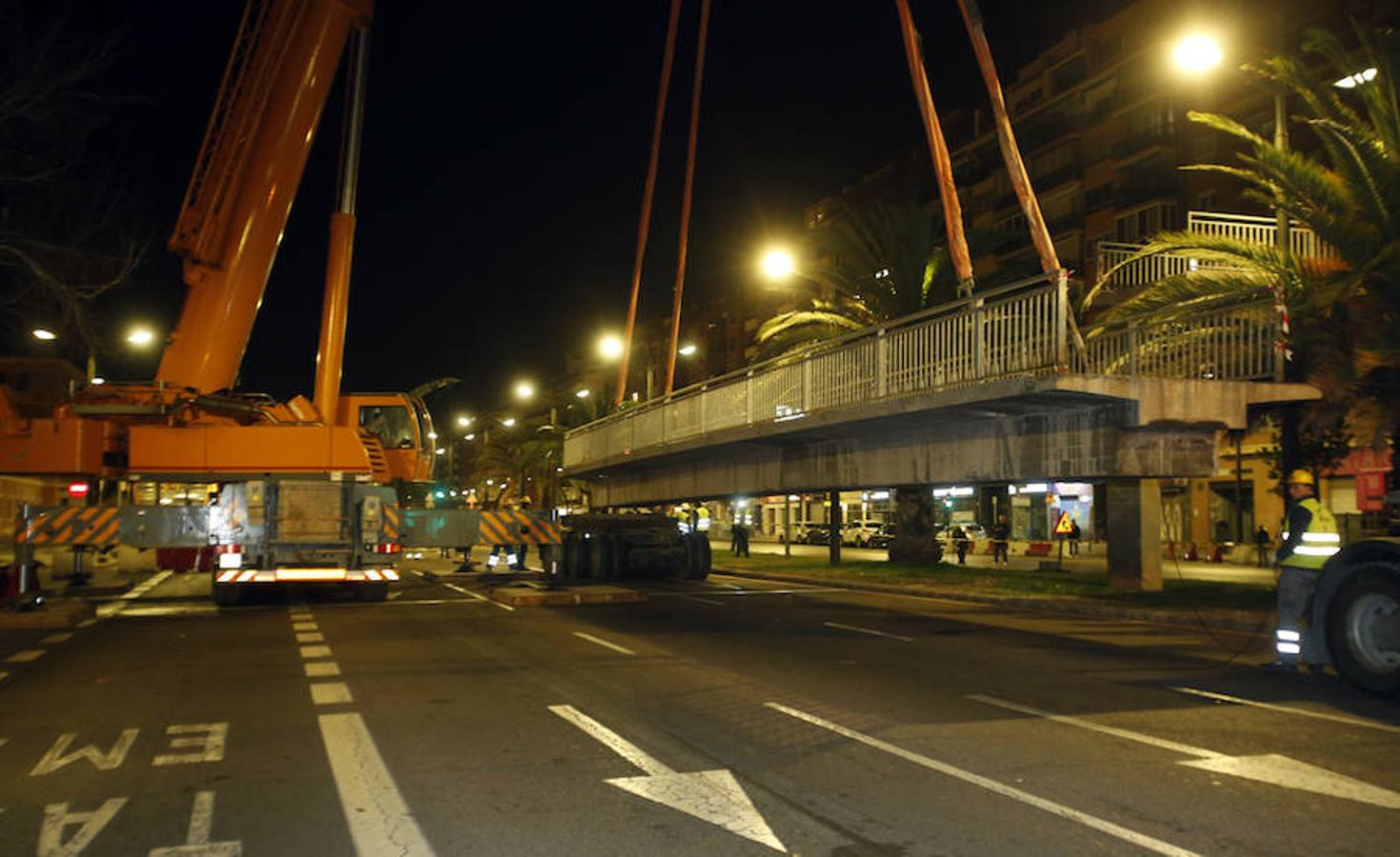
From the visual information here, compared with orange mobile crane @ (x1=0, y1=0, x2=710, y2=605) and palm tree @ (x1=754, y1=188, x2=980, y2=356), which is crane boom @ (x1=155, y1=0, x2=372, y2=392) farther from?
palm tree @ (x1=754, y1=188, x2=980, y2=356)

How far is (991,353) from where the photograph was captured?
1639 cm

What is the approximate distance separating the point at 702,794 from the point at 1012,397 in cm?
1038

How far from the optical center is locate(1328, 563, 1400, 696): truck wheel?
30.3 feet

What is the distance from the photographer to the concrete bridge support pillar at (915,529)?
30.5 metres

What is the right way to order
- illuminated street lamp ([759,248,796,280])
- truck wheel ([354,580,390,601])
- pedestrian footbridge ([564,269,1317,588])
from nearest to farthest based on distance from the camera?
pedestrian footbridge ([564,269,1317,588]) < truck wheel ([354,580,390,601]) < illuminated street lamp ([759,248,796,280])

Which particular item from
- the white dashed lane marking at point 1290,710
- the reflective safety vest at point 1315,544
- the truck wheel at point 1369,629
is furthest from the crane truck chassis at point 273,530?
the truck wheel at point 1369,629

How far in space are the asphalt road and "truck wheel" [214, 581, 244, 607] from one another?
4040 millimetres

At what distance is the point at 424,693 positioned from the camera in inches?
379

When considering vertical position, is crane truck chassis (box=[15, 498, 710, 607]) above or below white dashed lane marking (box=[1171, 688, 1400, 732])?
above

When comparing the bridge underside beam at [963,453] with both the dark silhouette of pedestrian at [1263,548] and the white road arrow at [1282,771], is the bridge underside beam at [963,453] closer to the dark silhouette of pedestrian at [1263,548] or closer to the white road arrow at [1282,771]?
the white road arrow at [1282,771]

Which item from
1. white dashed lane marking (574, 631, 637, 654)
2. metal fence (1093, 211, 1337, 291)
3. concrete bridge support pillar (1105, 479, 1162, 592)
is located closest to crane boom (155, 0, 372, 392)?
white dashed lane marking (574, 631, 637, 654)

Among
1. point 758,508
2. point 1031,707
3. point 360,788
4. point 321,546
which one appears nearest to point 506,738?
point 360,788

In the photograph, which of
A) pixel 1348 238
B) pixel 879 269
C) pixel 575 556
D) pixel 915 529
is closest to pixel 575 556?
pixel 575 556

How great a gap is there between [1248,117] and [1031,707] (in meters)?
42.4
